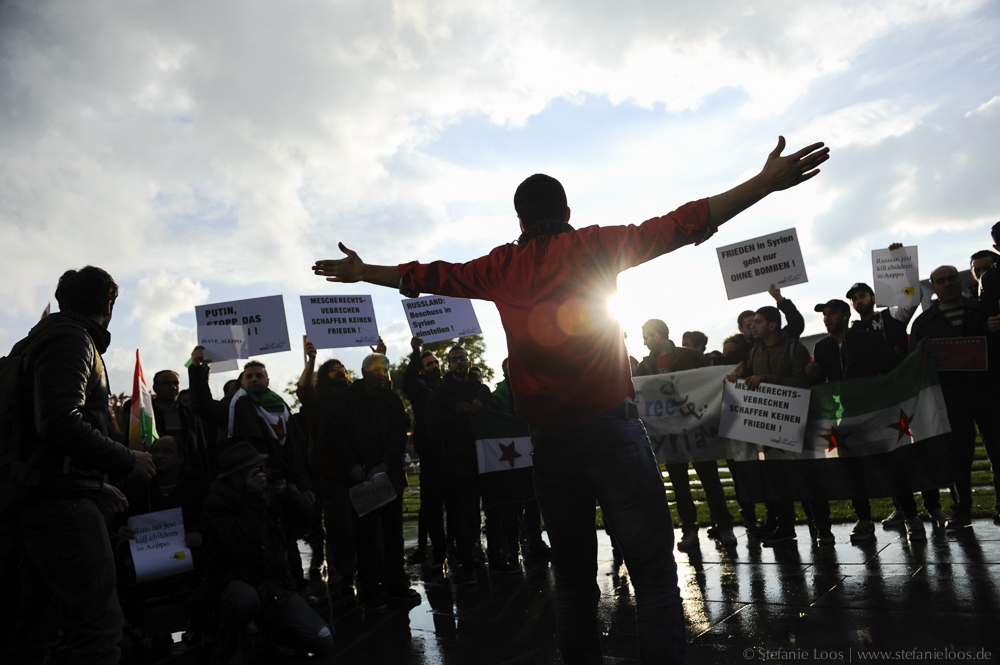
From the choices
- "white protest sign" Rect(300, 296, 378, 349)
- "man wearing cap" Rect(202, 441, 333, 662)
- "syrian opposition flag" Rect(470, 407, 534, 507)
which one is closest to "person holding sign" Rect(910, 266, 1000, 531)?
"syrian opposition flag" Rect(470, 407, 534, 507)

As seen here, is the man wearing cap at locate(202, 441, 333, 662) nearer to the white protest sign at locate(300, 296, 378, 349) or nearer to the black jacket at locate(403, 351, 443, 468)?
Result: the black jacket at locate(403, 351, 443, 468)

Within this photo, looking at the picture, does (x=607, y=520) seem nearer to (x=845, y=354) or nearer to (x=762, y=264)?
(x=845, y=354)

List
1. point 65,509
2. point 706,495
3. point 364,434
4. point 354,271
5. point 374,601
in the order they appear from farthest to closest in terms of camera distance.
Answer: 1. point 706,495
2. point 364,434
3. point 374,601
4. point 354,271
5. point 65,509

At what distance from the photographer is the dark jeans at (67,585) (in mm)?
2904

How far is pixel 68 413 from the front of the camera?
300 centimetres

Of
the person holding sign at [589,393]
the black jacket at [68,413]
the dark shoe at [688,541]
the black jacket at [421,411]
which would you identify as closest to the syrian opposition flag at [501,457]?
the black jacket at [421,411]

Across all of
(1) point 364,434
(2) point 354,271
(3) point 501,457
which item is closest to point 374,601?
(1) point 364,434

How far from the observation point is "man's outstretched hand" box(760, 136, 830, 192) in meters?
2.56

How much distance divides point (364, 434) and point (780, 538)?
4.03 metres

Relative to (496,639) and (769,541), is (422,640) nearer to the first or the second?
(496,639)

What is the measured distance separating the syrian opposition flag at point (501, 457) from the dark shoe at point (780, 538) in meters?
2.35

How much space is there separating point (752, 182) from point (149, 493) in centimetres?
513

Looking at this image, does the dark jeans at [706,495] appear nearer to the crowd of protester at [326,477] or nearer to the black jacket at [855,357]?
the crowd of protester at [326,477]

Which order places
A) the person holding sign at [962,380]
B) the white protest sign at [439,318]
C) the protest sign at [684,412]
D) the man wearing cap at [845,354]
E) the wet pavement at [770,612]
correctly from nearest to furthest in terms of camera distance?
the wet pavement at [770,612] < the person holding sign at [962,380] < the man wearing cap at [845,354] < the protest sign at [684,412] < the white protest sign at [439,318]
